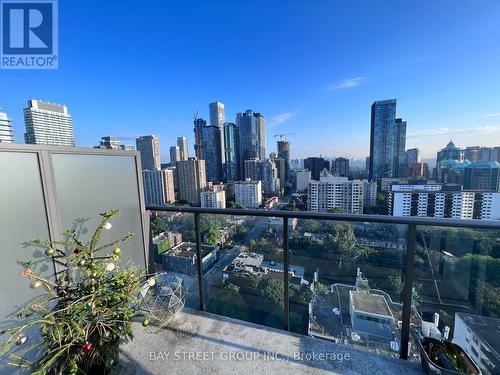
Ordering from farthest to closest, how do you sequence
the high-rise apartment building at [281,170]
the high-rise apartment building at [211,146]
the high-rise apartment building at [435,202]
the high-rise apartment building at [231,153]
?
the high-rise apartment building at [281,170] → the high-rise apartment building at [231,153] → the high-rise apartment building at [211,146] → the high-rise apartment building at [435,202]

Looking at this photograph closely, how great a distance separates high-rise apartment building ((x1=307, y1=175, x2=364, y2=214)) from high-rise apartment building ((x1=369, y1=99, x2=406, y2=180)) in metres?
7.98

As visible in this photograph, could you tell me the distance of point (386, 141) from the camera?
1986 centimetres

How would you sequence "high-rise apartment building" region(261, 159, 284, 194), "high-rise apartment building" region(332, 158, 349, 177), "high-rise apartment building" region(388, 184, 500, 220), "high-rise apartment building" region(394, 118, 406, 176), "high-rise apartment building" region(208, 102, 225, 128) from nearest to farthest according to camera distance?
"high-rise apartment building" region(388, 184, 500, 220) < "high-rise apartment building" region(394, 118, 406, 176) < "high-rise apartment building" region(261, 159, 284, 194) < "high-rise apartment building" region(332, 158, 349, 177) < "high-rise apartment building" region(208, 102, 225, 128)

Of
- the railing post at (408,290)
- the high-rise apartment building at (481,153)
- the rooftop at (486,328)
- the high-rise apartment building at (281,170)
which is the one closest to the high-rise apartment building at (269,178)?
the high-rise apartment building at (281,170)

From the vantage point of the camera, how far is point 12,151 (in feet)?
3.67

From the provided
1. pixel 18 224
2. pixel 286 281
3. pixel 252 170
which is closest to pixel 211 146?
pixel 252 170

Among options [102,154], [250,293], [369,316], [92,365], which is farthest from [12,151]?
[369,316]

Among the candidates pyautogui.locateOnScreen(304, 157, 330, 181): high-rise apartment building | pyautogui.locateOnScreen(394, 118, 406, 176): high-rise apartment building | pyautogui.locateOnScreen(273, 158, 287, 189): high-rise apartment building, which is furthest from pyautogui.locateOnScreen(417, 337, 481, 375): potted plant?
pyautogui.locateOnScreen(304, 157, 330, 181): high-rise apartment building

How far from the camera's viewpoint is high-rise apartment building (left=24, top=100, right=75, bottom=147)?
209 cm

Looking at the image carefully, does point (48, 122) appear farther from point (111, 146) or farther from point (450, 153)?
point (450, 153)

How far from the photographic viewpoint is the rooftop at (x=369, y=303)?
5.04 ft

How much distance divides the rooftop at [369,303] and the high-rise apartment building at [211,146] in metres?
22.0

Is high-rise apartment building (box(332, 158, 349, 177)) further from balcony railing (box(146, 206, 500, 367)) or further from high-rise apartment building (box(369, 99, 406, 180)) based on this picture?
balcony railing (box(146, 206, 500, 367))

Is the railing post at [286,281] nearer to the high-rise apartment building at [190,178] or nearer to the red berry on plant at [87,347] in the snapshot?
the red berry on plant at [87,347]
